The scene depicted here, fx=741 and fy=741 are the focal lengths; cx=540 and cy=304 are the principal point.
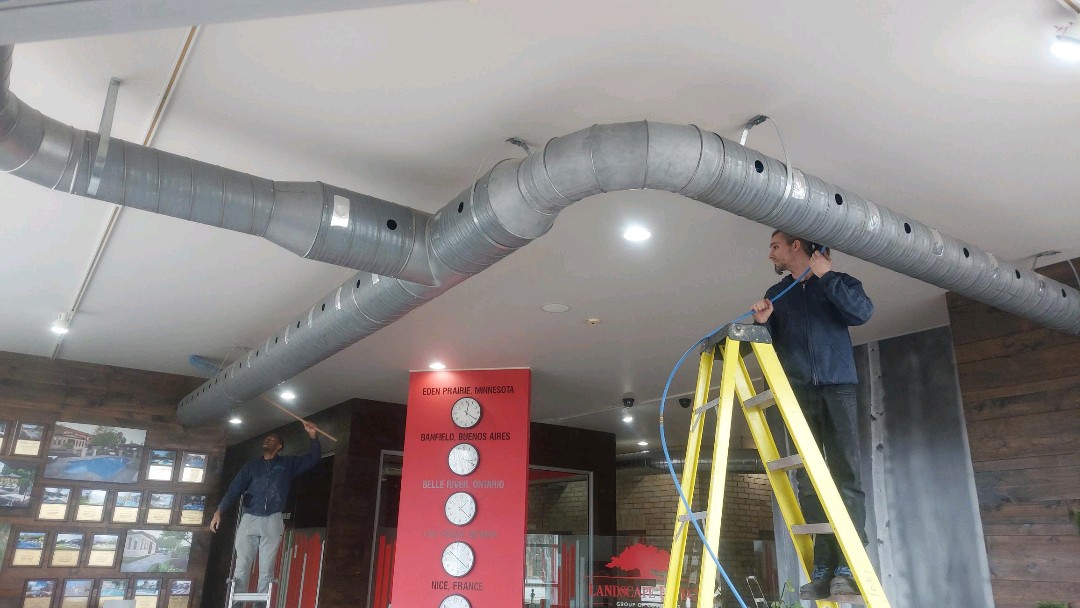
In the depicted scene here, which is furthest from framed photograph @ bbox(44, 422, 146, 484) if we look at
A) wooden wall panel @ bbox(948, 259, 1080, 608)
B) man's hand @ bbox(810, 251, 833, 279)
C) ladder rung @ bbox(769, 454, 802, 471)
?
wooden wall panel @ bbox(948, 259, 1080, 608)

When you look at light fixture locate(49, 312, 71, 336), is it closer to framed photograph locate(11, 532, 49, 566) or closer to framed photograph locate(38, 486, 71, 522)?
framed photograph locate(38, 486, 71, 522)

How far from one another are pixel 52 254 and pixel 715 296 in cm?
441

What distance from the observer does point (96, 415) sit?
24.6ft

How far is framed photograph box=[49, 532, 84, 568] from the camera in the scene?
7012 mm

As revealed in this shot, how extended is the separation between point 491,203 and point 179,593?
659 centimetres

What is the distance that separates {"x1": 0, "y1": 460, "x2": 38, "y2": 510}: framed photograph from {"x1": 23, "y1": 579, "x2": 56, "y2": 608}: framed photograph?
72 centimetres

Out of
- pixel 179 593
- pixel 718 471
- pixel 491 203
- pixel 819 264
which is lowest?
pixel 179 593

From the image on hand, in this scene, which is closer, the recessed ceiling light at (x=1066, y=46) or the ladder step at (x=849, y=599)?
the ladder step at (x=849, y=599)

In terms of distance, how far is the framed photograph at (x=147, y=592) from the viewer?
7.34 meters

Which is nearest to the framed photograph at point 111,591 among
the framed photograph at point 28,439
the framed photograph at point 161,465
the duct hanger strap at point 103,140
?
the framed photograph at point 161,465

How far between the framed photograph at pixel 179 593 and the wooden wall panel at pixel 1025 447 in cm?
723

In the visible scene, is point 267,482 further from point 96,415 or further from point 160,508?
point 96,415

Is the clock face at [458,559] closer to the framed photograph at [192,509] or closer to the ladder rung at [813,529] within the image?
the framed photograph at [192,509]

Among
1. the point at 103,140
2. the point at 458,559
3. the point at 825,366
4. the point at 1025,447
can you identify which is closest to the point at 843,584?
the point at 825,366
